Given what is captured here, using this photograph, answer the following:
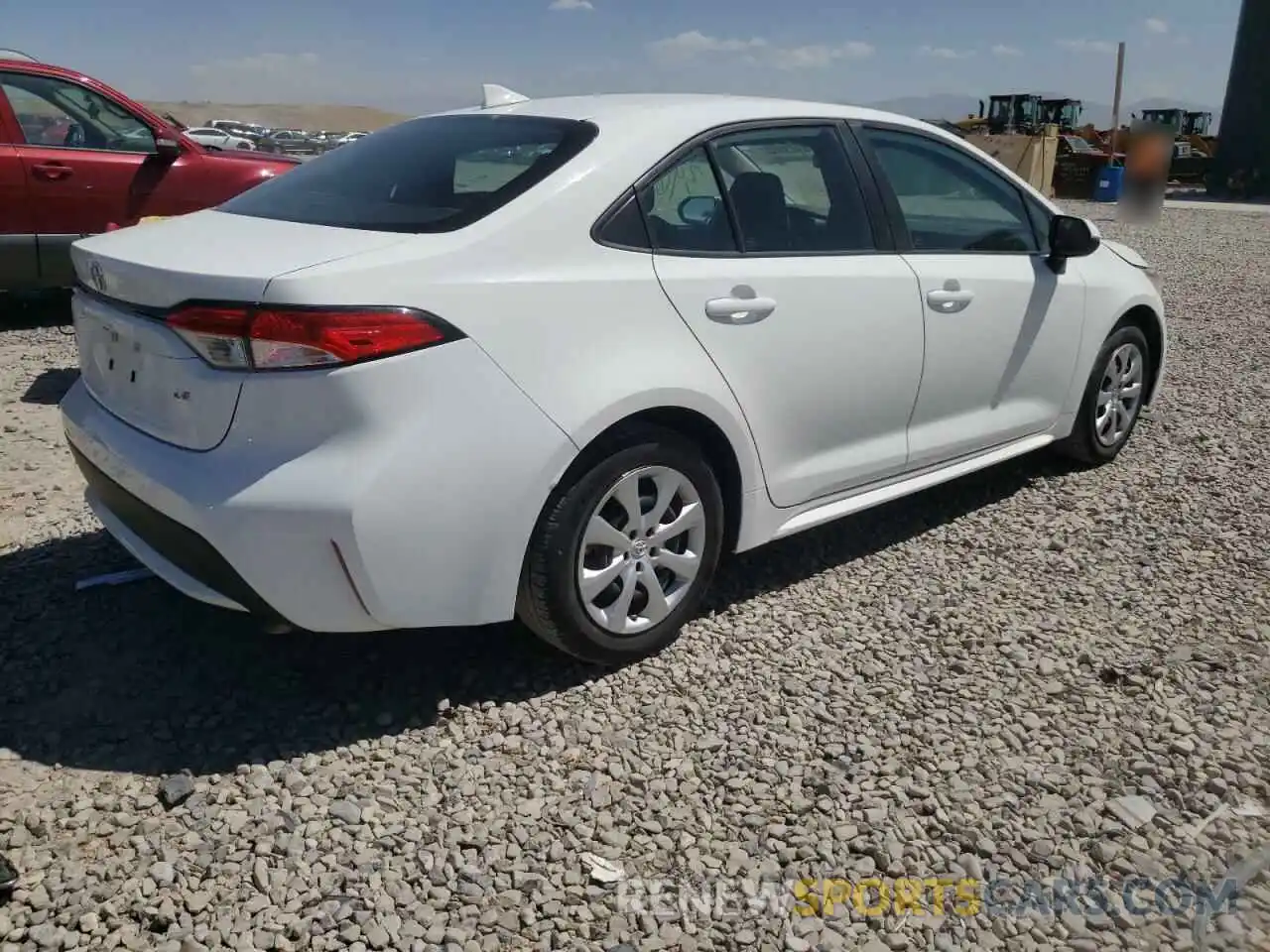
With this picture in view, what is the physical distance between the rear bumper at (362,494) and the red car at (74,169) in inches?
219

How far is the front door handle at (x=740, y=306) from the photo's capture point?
3.10 meters

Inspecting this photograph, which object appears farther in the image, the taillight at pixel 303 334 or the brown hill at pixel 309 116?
the brown hill at pixel 309 116

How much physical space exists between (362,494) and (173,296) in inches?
27.4

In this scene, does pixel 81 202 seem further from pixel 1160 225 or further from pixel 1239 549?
pixel 1160 225

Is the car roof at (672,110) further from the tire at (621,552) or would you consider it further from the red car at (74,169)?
the red car at (74,169)

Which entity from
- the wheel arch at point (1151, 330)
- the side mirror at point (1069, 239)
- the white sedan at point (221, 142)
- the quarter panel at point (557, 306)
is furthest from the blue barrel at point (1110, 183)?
the quarter panel at point (557, 306)

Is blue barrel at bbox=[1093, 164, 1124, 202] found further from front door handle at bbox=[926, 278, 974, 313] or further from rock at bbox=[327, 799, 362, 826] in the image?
rock at bbox=[327, 799, 362, 826]

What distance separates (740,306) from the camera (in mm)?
3154

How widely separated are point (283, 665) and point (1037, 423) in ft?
10.3

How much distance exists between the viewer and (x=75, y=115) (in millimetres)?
7660

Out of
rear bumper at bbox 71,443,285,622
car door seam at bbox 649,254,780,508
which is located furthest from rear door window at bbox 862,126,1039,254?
rear bumper at bbox 71,443,285,622

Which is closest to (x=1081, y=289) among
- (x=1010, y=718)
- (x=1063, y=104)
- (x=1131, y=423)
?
(x=1131, y=423)

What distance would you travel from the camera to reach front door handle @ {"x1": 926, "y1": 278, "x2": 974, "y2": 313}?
377 cm

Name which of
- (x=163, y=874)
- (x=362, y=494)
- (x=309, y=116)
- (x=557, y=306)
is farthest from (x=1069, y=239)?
(x=309, y=116)
